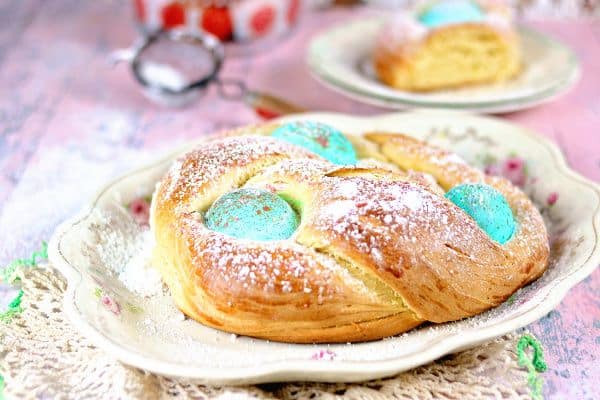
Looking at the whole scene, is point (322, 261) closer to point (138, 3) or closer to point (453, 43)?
point (453, 43)

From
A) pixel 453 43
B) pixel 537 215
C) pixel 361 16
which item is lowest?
pixel 361 16

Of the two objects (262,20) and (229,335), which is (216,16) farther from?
(229,335)

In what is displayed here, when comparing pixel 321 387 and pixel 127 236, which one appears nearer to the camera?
pixel 321 387

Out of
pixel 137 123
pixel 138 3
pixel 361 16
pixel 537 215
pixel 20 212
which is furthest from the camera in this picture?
pixel 361 16

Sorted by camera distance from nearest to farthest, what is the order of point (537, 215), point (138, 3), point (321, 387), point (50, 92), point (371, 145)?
point (321, 387) → point (537, 215) → point (371, 145) → point (50, 92) → point (138, 3)

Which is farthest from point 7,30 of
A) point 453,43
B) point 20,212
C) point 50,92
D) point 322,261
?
point 322,261

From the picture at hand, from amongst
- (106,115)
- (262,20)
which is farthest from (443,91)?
(106,115)
